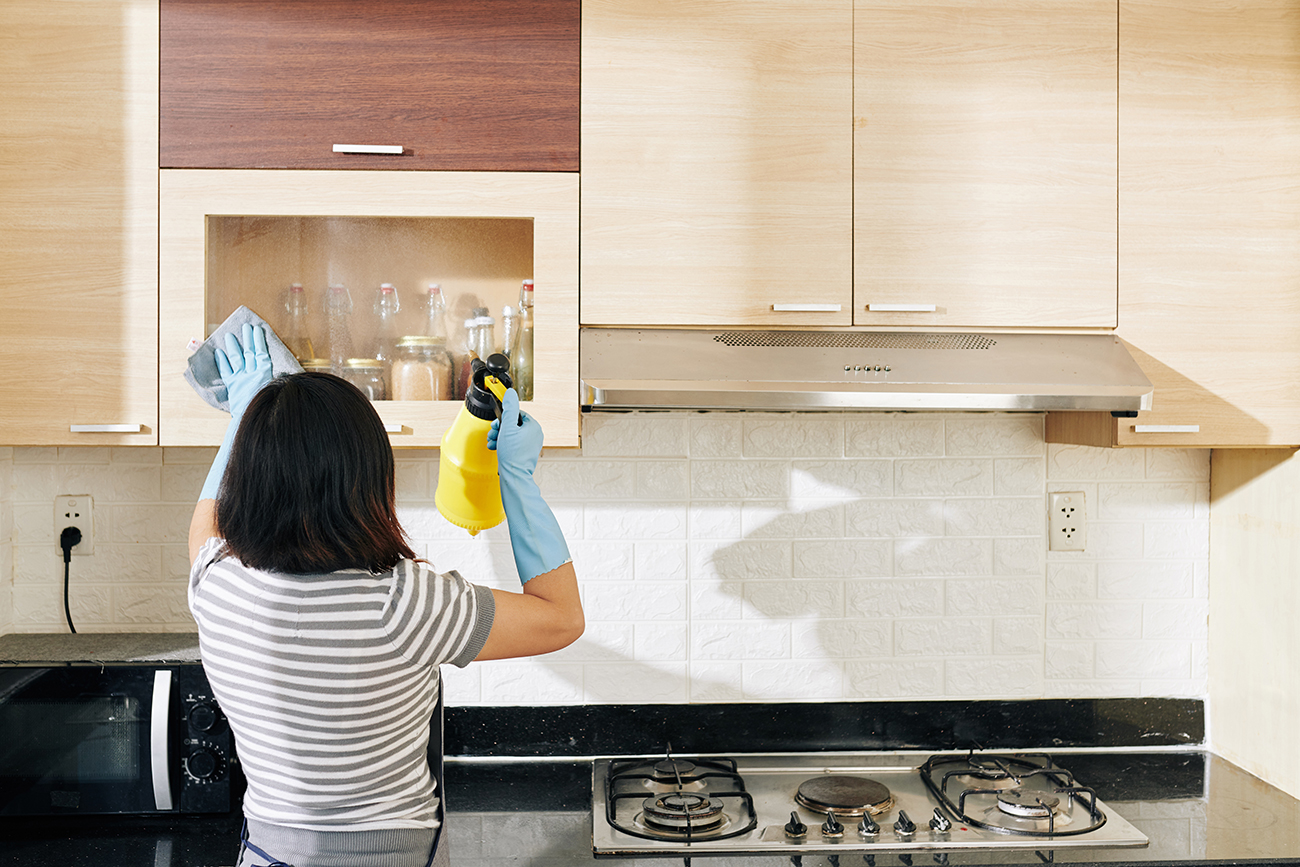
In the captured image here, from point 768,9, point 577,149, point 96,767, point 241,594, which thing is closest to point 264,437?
point 241,594

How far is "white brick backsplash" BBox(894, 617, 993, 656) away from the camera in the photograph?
1.90 meters

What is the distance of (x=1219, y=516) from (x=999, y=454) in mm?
457

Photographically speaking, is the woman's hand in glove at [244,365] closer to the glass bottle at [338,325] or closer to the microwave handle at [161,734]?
the glass bottle at [338,325]

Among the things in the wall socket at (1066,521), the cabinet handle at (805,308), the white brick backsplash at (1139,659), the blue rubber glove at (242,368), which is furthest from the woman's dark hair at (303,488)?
the white brick backsplash at (1139,659)

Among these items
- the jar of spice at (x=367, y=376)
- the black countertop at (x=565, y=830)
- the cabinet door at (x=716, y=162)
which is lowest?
the black countertop at (x=565, y=830)

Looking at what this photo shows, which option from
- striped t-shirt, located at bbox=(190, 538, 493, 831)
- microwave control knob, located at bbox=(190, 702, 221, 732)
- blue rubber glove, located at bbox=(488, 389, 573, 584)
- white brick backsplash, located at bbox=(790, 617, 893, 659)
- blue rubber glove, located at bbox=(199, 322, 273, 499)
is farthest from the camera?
white brick backsplash, located at bbox=(790, 617, 893, 659)

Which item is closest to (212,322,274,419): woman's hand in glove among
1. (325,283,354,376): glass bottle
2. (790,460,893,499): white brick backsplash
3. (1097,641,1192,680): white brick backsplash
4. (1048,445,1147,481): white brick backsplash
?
(325,283,354,376): glass bottle

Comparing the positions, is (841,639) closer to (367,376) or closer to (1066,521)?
(1066,521)

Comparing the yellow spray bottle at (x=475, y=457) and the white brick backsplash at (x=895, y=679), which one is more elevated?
the yellow spray bottle at (x=475, y=457)

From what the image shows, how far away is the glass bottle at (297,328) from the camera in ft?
5.00

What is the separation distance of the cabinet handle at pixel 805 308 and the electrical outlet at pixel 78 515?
136cm

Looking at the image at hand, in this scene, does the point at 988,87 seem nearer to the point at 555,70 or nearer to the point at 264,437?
the point at 555,70

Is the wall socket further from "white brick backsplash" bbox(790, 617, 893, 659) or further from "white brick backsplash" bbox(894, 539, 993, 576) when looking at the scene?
"white brick backsplash" bbox(790, 617, 893, 659)

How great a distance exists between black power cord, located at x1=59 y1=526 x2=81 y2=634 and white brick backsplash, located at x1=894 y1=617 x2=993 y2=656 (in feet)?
5.29
